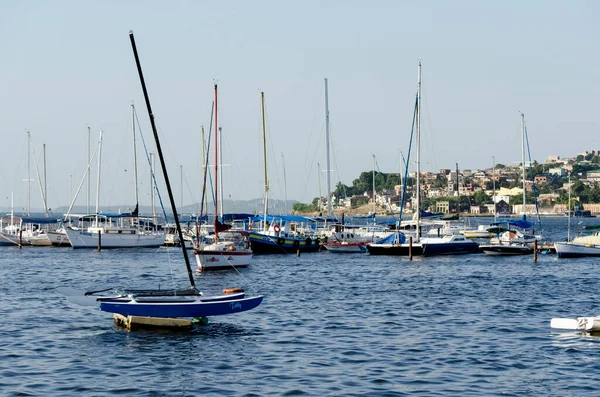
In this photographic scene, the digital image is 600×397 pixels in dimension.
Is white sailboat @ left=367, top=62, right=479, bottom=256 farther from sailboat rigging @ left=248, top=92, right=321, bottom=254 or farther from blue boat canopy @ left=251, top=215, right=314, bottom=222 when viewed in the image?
blue boat canopy @ left=251, top=215, right=314, bottom=222

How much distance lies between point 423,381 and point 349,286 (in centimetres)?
2760

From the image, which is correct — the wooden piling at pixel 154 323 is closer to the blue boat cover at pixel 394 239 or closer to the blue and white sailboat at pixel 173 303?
the blue and white sailboat at pixel 173 303

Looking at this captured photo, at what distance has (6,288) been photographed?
5066 cm

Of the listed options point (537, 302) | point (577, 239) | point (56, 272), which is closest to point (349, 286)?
point (537, 302)

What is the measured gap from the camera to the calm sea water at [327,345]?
80.9ft

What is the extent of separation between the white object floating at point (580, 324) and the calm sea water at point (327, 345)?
11.3 inches

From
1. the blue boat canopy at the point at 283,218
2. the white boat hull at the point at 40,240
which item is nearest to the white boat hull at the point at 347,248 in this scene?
the blue boat canopy at the point at 283,218

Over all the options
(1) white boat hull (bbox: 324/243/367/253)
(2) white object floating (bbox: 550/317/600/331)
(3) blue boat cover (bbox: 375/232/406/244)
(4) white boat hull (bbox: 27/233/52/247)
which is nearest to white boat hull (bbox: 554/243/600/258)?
(3) blue boat cover (bbox: 375/232/406/244)

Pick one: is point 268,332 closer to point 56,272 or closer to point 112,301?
point 112,301

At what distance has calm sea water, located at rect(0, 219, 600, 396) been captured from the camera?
971 inches

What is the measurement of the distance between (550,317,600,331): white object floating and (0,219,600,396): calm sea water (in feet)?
0.94

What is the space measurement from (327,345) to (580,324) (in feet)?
30.3

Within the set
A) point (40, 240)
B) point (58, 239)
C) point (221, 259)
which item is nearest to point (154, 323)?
point (221, 259)

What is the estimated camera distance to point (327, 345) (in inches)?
1199
